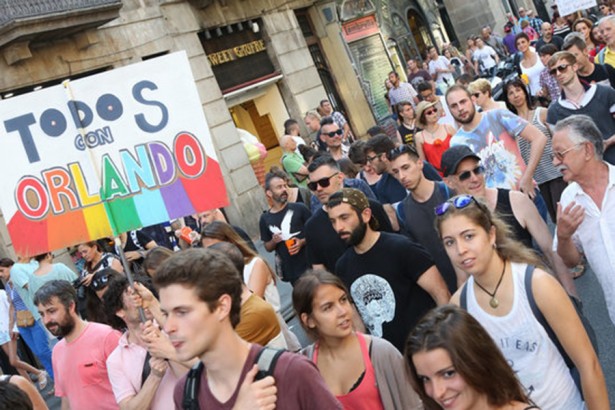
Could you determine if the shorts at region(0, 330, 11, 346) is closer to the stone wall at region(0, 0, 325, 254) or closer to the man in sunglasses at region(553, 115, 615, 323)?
the stone wall at region(0, 0, 325, 254)

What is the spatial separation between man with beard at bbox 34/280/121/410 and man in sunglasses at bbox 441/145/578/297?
233 cm

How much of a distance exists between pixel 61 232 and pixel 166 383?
131cm

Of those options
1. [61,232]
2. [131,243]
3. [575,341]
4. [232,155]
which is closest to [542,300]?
[575,341]

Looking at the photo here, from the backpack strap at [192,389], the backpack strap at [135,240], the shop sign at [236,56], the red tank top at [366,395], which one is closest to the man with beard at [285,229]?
the backpack strap at [135,240]

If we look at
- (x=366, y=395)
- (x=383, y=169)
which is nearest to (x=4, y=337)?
(x=383, y=169)

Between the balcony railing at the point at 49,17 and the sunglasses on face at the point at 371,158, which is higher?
the balcony railing at the point at 49,17

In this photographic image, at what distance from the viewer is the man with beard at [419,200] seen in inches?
222

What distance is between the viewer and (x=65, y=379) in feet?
17.1

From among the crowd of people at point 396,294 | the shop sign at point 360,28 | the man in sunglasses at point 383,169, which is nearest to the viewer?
the crowd of people at point 396,294

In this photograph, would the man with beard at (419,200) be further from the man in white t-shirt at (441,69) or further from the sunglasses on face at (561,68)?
the man in white t-shirt at (441,69)

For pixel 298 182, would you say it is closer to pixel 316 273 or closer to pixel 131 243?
pixel 131 243

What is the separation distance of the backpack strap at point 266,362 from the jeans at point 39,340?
8.47m

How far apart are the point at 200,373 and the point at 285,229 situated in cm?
449

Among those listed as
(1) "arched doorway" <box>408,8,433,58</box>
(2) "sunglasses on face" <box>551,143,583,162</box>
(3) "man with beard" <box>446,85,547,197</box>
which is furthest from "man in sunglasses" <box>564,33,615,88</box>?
(1) "arched doorway" <box>408,8,433,58</box>
